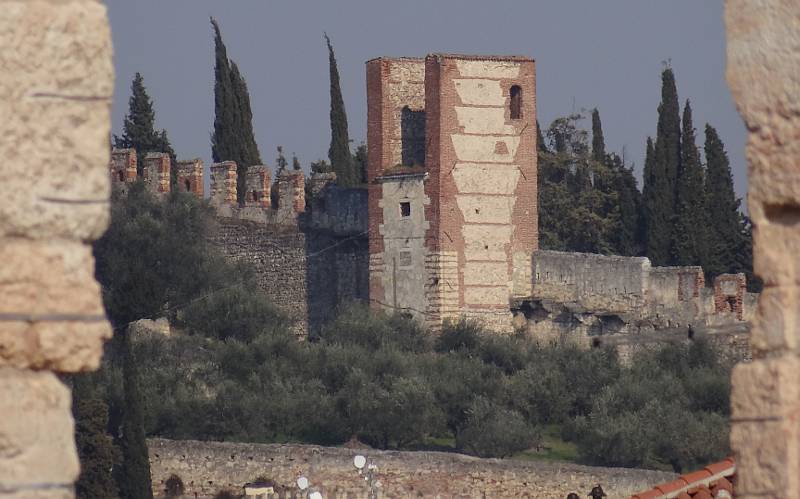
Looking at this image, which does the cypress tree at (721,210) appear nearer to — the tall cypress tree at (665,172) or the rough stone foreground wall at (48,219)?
the tall cypress tree at (665,172)

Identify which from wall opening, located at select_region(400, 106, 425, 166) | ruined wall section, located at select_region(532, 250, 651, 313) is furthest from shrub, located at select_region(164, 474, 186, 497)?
wall opening, located at select_region(400, 106, 425, 166)

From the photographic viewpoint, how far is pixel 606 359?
37.4 meters

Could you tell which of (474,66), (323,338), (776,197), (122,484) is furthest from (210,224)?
(776,197)

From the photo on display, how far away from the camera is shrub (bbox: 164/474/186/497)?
33156 millimetres

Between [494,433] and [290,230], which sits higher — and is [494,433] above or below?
below

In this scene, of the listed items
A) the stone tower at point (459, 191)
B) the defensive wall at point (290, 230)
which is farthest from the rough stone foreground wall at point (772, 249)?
the defensive wall at point (290, 230)

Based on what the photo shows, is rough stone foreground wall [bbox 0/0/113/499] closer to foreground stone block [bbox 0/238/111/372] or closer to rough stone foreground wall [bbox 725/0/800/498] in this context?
foreground stone block [bbox 0/238/111/372]

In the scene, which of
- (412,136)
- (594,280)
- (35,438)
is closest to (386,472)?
(594,280)

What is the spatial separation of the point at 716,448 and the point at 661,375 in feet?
11.4

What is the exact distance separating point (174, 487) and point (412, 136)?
833 cm

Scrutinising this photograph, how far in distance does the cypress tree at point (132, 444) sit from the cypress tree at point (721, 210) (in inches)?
450

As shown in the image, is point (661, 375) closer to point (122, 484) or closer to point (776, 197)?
point (122, 484)

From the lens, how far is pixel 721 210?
1587 inches

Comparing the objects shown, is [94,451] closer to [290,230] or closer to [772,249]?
[290,230]
